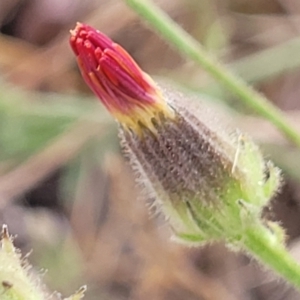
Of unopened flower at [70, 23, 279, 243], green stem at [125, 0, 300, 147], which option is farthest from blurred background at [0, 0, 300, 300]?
unopened flower at [70, 23, 279, 243]

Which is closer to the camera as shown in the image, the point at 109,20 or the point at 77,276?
the point at 77,276

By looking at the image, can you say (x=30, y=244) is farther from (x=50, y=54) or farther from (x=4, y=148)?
(x=50, y=54)

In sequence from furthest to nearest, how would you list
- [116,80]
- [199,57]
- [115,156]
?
[115,156]
[199,57]
[116,80]

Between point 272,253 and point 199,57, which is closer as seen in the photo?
point 272,253

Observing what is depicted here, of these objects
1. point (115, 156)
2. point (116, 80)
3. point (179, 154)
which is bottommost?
point (179, 154)

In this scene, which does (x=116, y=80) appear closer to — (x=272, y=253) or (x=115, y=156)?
(x=272, y=253)

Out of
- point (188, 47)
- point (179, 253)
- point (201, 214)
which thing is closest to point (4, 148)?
point (179, 253)

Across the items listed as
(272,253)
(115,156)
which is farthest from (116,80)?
(115,156)
